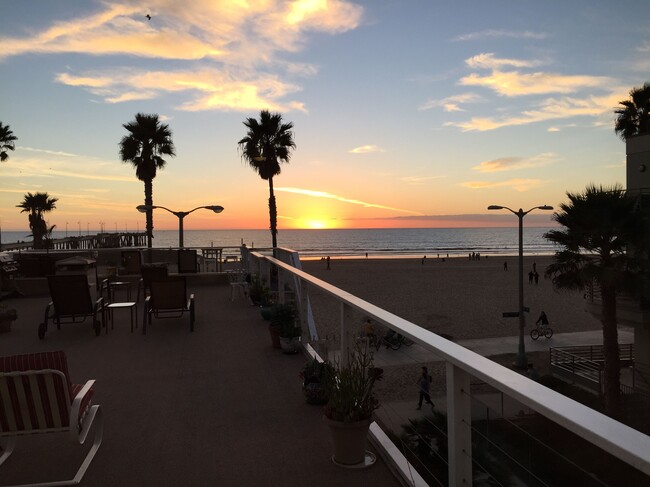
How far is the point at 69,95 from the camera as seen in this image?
14.2 m

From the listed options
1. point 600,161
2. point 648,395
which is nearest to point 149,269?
point 648,395

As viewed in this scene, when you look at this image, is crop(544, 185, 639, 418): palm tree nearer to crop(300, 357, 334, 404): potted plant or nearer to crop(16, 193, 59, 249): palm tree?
crop(300, 357, 334, 404): potted plant

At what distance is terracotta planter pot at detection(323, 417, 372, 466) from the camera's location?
2.87 m

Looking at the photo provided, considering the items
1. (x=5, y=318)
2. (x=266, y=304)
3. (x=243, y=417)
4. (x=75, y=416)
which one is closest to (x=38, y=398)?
(x=75, y=416)

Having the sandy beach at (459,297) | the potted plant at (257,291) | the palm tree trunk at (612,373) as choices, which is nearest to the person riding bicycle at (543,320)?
the sandy beach at (459,297)

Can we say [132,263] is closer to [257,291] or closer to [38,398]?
[257,291]

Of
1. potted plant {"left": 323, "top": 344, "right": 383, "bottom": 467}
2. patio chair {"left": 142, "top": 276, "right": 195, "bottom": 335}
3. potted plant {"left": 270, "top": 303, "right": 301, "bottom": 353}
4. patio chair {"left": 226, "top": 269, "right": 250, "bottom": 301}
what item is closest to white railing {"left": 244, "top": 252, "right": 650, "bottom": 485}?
potted plant {"left": 323, "top": 344, "right": 383, "bottom": 467}

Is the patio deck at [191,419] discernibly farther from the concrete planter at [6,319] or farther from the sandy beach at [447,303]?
the sandy beach at [447,303]

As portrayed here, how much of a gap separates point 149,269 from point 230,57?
23.7 ft

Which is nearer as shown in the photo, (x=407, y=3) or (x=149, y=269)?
(x=149, y=269)

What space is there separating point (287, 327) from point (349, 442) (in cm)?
285

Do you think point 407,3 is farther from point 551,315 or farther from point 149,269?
point 551,315

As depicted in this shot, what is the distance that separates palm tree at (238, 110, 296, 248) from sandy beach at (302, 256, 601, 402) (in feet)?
30.2

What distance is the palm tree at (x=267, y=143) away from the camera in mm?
31812
